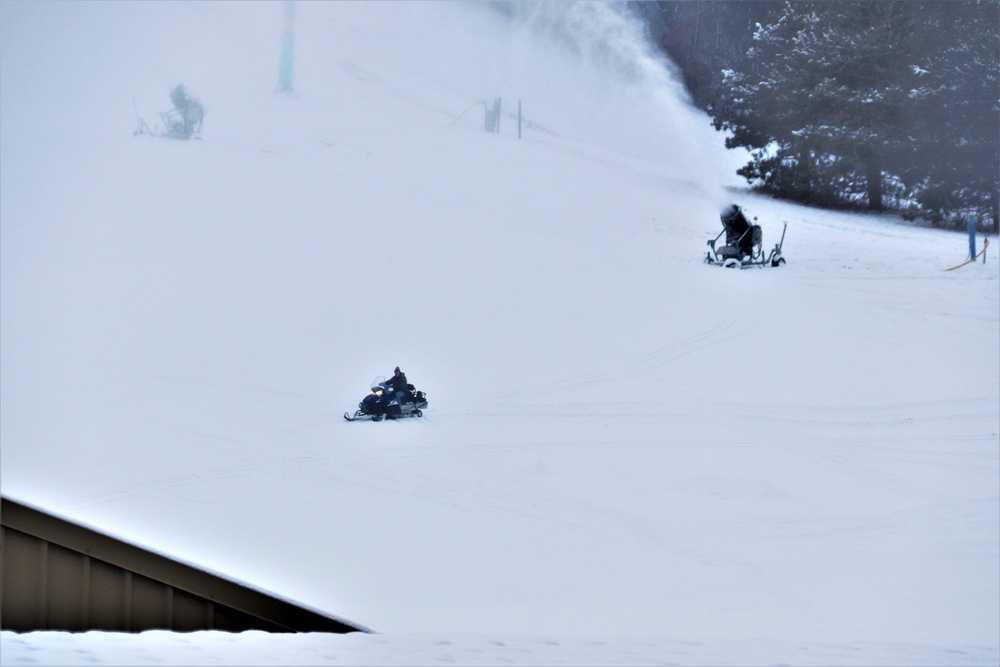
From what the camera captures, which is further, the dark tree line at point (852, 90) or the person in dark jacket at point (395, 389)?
the dark tree line at point (852, 90)

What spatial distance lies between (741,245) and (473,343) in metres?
1.25

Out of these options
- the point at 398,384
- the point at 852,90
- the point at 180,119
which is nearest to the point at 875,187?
the point at 852,90

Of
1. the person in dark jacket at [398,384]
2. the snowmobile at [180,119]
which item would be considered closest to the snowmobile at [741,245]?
the person in dark jacket at [398,384]

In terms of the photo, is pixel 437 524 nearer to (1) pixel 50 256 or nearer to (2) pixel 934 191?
(1) pixel 50 256

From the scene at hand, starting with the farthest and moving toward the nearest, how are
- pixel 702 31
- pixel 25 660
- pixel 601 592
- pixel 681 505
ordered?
pixel 702 31 < pixel 681 505 < pixel 601 592 < pixel 25 660

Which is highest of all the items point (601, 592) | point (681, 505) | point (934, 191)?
point (934, 191)

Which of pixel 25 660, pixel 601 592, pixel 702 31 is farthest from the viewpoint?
pixel 702 31

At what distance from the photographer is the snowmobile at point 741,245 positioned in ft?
14.1

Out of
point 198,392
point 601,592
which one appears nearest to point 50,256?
point 198,392

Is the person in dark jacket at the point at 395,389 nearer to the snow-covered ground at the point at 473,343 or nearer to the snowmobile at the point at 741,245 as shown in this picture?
the snow-covered ground at the point at 473,343

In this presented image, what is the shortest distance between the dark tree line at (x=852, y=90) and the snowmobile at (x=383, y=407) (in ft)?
5.78

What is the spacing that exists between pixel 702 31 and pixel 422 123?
1.27 m

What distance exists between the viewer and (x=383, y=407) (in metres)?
4.01

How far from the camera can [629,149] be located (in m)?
4.36
